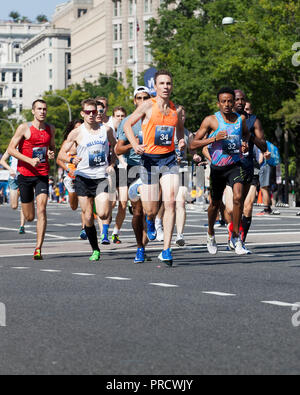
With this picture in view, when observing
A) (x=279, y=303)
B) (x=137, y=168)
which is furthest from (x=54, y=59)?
(x=279, y=303)

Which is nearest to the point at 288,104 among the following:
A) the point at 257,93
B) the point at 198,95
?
the point at 257,93

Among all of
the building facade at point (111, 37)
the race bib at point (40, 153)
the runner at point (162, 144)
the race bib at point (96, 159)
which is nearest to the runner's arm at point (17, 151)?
the race bib at point (40, 153)

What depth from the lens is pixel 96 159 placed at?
1377 centimetres

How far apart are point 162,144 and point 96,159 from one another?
1.56 metres

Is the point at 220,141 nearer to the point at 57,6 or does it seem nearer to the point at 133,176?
the point at 133,176

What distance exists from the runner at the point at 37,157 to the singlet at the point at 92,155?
49cm

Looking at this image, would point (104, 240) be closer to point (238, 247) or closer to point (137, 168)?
point (137, 168)

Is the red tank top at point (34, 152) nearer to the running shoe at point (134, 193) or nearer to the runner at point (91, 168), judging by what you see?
the runner at point (91, 168)

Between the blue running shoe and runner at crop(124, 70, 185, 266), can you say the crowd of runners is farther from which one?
the blue running shoe

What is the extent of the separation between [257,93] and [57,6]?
458 feet

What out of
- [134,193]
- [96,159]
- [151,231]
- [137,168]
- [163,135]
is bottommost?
[151,231]

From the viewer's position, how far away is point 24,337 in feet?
23.5

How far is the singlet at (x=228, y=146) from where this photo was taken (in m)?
13.6
